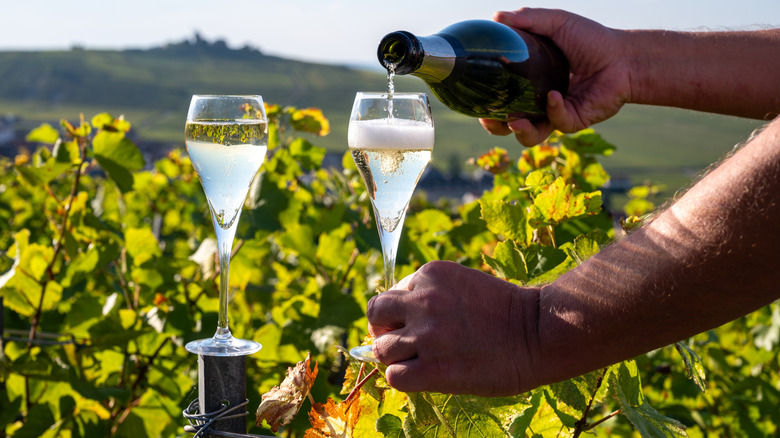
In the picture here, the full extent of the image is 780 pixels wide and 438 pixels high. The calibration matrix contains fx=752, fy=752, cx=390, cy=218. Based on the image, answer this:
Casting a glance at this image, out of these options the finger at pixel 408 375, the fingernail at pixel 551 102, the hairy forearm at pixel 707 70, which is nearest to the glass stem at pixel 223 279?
the finger at pixel 408 375

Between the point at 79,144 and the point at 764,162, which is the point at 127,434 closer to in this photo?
the point at 79,144

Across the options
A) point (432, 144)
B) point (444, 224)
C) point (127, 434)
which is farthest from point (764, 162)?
point (127, 434)

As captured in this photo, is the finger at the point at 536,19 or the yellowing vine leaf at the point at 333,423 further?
the finger at the point at 536,19

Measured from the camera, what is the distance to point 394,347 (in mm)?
986

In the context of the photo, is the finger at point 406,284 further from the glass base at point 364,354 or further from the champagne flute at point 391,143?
the champagne flute at point 391,143

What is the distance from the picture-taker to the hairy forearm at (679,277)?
82 cm

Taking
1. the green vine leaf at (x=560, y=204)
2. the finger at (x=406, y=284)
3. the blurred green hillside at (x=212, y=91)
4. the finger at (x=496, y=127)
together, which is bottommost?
the blurred green hillside at (x=212, y=91)

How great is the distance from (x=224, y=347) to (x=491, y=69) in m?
1.08

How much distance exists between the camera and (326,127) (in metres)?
2.56

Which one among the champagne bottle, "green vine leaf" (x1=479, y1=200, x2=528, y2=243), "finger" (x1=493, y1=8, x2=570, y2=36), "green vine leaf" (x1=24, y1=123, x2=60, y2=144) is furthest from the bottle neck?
"green vine leaf" (x1=24, y1=123, x2=60, y2=144)

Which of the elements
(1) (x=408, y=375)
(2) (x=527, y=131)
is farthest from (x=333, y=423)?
(2) (x=527, y=131)

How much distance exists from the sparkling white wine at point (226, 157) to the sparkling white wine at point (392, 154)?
170mm

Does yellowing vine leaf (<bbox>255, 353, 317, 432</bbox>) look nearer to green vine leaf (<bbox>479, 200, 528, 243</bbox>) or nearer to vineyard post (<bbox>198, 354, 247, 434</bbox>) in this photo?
vineyard post (<bbox>198, 354, 247, 434</bbox>)

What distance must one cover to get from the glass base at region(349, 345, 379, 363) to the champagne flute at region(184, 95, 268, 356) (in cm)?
20
